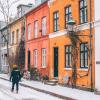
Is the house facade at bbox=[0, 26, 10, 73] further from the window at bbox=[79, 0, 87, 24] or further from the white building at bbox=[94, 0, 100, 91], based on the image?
the white building at bbox=[94, 0, 100, 91]

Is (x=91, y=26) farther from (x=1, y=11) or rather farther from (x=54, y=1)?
(x=1, y=11)

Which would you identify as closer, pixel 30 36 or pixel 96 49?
pixel 96 49

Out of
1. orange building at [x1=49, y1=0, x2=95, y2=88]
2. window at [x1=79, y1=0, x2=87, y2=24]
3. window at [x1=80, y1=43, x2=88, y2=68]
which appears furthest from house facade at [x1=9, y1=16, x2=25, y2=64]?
window at [x1=80, y1=43, x2=88, y2=68]

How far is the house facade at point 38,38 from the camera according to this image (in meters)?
30.5

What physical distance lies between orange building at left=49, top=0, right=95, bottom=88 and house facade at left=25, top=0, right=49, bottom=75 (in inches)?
60.2

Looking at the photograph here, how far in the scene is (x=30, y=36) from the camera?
119 feet

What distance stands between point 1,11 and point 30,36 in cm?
836

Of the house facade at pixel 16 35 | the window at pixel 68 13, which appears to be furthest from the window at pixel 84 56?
the house facade at pixel 16 35

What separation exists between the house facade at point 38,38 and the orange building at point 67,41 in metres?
1.53

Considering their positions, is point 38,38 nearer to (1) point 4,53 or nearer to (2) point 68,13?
(2) point 68,13

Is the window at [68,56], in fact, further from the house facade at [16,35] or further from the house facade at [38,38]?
the house facade at [16,35]

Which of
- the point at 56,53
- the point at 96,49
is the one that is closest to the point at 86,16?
the point at 96,49

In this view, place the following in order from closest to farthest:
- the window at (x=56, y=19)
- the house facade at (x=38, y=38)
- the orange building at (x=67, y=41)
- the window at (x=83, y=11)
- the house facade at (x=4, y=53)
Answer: the orange building at (x=67, y=41)
the window at (x=83, y=11)
the window at (x=56, y=19)
the house facade at (x=38, y=38)
the house facade at (x=4, y=53)

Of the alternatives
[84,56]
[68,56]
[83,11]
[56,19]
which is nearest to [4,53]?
[56,19]
